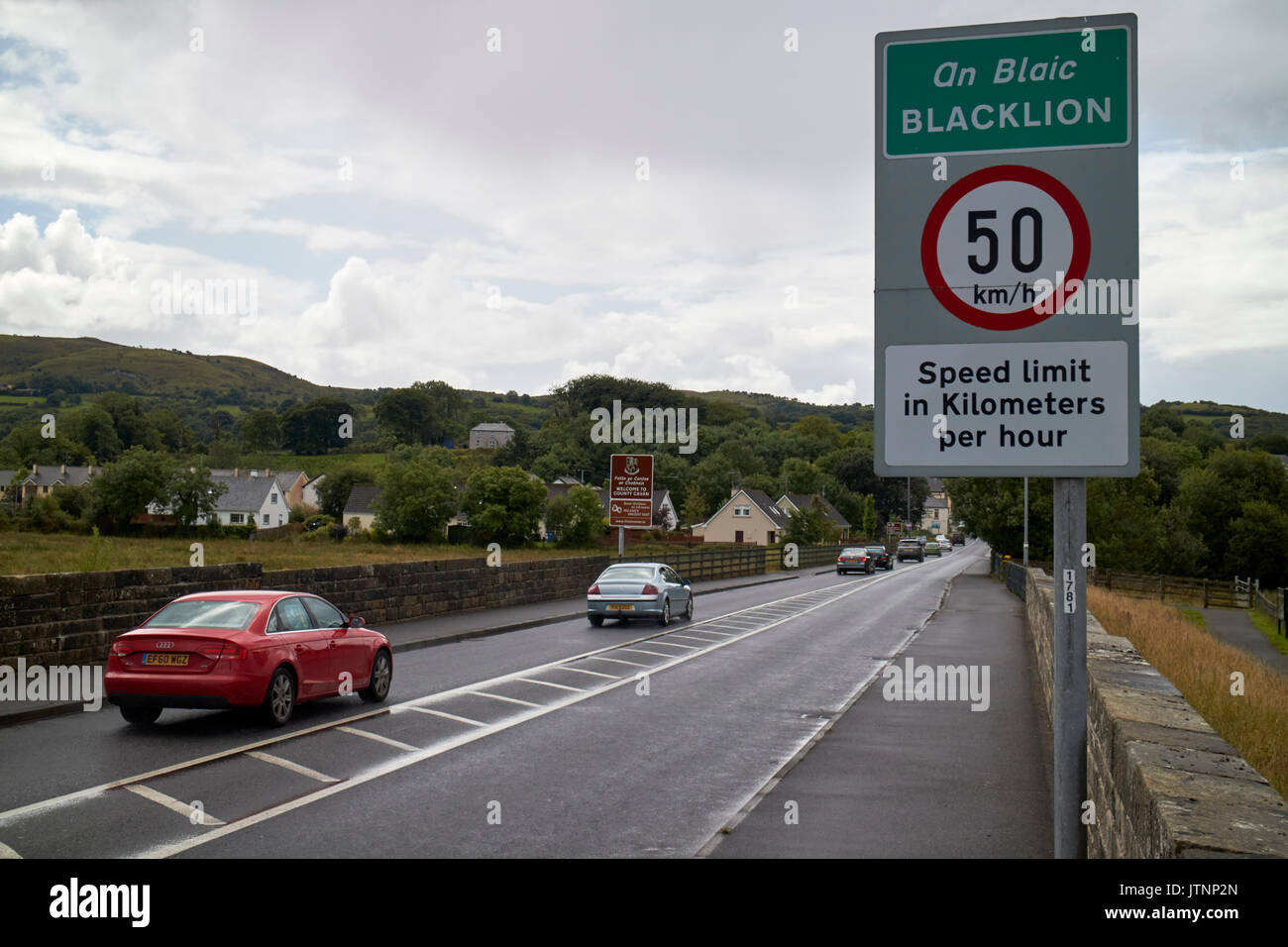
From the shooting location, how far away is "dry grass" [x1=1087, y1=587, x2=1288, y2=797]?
6715 millimetres

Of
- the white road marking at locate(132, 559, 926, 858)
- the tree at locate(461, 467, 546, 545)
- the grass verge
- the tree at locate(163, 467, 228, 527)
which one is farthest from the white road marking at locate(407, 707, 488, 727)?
the tree at locate(461, 467, 546, 545)

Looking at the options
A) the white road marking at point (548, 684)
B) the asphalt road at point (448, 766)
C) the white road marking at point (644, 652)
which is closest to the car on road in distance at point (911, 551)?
the white road marking at point (644, 652)

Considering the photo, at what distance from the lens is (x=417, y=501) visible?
212 feet

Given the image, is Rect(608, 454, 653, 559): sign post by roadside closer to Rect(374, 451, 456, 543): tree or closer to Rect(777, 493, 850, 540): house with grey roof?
Rect(374, 451, 456, 543): tree

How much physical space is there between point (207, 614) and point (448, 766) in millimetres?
3786

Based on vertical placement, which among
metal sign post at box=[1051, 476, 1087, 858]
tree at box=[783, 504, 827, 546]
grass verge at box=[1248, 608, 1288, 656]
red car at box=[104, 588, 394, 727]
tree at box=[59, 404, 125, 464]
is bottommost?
grass verge at box=[1248, 608, 1288, 656]

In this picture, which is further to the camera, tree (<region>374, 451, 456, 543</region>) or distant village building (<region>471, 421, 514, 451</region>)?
distant village building (<region>471, 421, 514, 451</region>)

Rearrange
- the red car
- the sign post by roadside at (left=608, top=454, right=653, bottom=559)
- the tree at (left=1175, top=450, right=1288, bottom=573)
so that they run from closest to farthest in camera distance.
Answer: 1. the red car
2. the sign post by roadside at (left=608, top=454, right=653, bottom=559)
3. the tree at (left=1175, top=450, right=1288, bottom=573)

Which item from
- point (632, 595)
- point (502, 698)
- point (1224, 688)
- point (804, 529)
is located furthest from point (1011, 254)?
point (804, 529)

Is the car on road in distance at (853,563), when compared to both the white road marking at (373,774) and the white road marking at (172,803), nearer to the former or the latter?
the white road marking at (373,774)

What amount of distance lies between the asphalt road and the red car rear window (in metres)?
1.13
